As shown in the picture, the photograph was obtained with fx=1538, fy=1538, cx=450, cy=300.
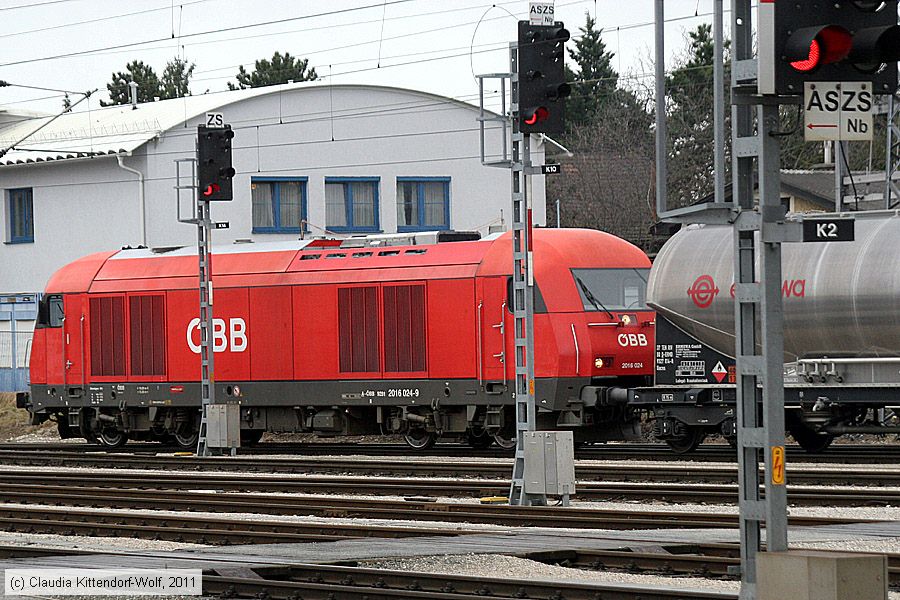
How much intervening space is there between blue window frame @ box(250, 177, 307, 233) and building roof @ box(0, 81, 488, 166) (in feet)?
8.52

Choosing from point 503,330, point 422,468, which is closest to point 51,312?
point 503,330

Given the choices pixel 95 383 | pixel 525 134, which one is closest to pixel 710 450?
pixel 525 134

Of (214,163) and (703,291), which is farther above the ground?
(214,163)

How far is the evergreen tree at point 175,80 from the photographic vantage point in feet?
275

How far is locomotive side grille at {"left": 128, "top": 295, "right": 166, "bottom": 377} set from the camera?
98.3ft

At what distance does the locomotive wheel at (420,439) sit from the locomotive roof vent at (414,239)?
3348mm

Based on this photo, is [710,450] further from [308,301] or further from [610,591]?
[610,591]

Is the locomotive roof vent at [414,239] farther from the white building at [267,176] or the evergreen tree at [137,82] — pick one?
the evergreen tree at [137,82]

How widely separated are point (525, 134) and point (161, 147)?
27.3 m

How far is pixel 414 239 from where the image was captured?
27266 mm

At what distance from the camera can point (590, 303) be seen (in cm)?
→ 2498

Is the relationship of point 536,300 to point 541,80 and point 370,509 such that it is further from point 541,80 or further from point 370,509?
point 370,509

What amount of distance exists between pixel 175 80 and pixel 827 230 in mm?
83086

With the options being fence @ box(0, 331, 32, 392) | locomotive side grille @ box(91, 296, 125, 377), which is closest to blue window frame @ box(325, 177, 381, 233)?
fence @ box(0, 331, 32, 392)
